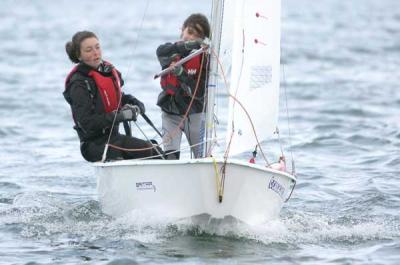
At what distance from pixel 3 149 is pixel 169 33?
2049cm

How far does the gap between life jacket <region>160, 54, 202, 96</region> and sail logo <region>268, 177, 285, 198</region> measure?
129 cm

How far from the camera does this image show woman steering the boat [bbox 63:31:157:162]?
8250 mm

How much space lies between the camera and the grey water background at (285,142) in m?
7.81

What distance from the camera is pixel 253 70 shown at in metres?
7.83

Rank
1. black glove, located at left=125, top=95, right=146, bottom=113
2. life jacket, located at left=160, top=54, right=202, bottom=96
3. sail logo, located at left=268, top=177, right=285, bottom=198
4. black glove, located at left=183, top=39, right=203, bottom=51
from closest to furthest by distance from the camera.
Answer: sail logo, located at left=268, top=177, right=285, bottom=198
black glove, located at left=183, top=39, right=203, bottom=51
life jacket, located at left=160, top=54, right=202, bottom=96
black glove, located at left=125, top=95, right=146, bottom=113

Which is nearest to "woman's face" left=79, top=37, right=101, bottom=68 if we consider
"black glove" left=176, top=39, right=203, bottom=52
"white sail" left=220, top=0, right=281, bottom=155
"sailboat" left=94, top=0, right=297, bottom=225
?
"black glove" left=176, top=39, right=203, bottom=52

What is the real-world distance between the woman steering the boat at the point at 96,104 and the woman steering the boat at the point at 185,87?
24cm

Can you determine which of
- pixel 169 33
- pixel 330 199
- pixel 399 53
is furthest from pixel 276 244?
pixel 169 33

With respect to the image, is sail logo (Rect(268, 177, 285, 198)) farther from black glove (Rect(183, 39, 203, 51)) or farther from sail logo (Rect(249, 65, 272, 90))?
black glove (Rect(183, 39, 203, 51))

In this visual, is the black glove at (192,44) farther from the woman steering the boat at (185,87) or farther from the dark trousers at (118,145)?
the dark trousers at (118,145)

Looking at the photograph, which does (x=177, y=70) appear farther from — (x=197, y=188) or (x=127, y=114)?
(x=197, y=188)

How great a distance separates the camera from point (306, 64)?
2570cm

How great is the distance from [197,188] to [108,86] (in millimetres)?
1430

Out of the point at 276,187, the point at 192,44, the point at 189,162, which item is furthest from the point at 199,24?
the point at 276,187
